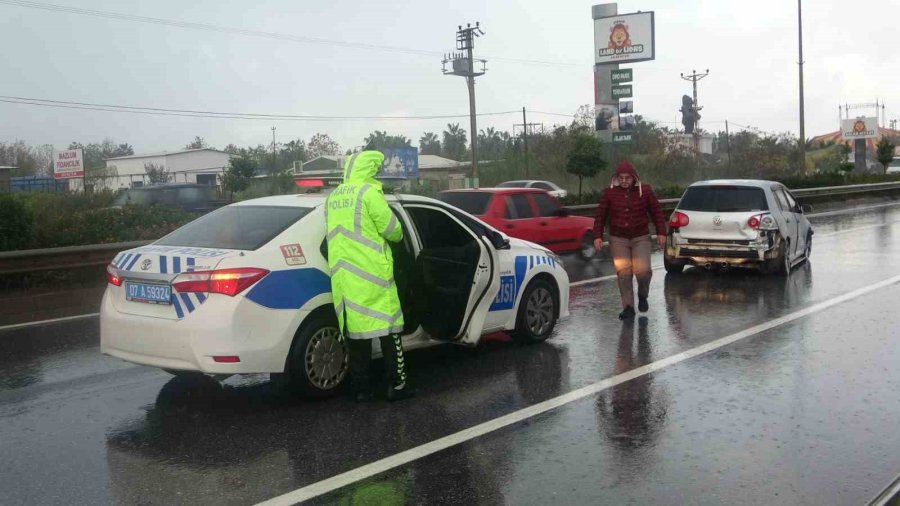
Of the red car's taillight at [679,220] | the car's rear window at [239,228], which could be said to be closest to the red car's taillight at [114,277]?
the car's rear window at [239,228]

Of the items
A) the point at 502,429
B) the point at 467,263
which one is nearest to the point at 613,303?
the point at 467,263

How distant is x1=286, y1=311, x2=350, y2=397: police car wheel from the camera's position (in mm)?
6199

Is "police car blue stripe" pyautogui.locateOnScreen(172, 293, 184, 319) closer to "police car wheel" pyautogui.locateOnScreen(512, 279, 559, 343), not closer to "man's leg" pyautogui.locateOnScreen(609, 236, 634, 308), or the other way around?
"police car wheel" pyautogui.locateOnScreen(512, 279, 559, 343)

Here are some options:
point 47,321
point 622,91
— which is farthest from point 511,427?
point 622,91

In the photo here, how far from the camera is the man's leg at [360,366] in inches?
247

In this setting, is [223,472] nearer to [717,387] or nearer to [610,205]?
[717,387]

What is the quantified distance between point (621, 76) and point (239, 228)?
151 ft

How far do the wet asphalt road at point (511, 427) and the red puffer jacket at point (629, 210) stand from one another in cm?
132

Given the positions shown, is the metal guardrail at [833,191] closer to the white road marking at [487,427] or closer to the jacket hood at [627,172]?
the jacket hood at [627,172]

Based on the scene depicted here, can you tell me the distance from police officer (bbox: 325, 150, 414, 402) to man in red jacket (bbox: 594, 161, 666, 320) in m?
4.34

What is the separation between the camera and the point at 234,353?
5.84 meters

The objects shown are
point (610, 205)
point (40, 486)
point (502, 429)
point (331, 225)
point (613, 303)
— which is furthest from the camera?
point (613, 303)

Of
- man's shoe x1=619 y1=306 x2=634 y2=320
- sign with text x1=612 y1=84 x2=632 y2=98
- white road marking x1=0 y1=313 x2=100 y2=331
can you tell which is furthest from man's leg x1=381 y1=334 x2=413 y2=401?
sign with text x1=612 y1=84 x2=632 y2=98

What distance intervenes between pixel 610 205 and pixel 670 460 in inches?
211
